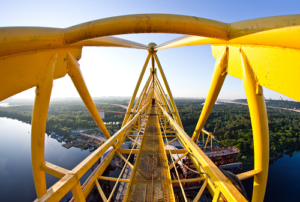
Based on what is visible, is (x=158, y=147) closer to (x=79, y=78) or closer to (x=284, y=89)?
(x=79, y=78)

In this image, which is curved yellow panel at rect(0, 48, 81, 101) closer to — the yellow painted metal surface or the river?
the yellow painted metal surface

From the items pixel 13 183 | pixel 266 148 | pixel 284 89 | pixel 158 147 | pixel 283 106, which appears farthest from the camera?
pixel 283 106

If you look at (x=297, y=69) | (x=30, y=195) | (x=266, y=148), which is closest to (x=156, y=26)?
(x=297, y=69)

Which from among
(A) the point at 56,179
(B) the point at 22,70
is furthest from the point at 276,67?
(A) the point at 56,179

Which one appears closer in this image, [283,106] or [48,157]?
[48,157]

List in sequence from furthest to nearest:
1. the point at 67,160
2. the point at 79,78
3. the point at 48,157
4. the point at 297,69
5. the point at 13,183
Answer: the point at 48,157
the point at 67,160
the point at 13,183
the point at 79,78
the point at 297,69

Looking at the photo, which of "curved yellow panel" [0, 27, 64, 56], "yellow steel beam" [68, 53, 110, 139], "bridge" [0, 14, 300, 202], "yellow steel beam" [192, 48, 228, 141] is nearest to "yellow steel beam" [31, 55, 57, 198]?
"bridge" [0, 14, 300, 202]

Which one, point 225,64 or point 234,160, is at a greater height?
point 225,64

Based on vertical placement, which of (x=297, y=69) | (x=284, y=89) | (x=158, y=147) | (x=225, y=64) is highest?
(x=225, y=64)
